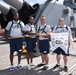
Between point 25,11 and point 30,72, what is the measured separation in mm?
3049

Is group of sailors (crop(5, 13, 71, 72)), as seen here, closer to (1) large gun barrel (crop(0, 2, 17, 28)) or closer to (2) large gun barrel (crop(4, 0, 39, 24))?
(2) large gun barrel (crop(4, 0, 39, 24))

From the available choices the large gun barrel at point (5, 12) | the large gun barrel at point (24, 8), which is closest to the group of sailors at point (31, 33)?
the large gun barrel at point (24, 8)

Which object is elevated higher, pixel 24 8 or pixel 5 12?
pixel 24 8

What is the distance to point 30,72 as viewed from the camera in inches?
285

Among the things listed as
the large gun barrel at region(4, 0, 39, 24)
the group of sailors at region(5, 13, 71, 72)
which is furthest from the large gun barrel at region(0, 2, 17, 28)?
the group of sailors at region(5, 13, 71, 72)

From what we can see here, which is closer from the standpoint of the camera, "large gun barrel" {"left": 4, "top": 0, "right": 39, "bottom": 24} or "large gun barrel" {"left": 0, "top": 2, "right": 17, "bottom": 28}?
"large gun barrel" {"left": 4, "top": 0, "right": 39, "bottom": 24}

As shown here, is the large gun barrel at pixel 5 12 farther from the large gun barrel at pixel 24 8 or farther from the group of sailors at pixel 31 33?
the group of sailors at pixel 31 33

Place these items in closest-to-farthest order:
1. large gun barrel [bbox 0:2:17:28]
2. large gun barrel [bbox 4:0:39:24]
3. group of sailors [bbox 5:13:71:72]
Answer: group of sailors [bbox 5:13:71:72]
large gun barrel [bbox 4:0:39:24]
large gun barrel [bbox 0:2:17:28]

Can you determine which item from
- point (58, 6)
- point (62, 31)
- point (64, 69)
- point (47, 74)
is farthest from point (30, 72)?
point (58, 6)

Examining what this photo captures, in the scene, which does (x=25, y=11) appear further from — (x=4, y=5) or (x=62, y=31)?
(x=62, y=31)

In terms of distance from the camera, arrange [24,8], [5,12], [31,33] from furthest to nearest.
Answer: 1. [5,12]
2. [24,8]
3. [31,33]

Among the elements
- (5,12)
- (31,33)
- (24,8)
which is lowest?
(31,33)

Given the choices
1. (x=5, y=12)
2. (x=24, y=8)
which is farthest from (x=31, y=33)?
(x=5, y=12)

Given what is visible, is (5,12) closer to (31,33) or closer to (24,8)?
(24,8)
